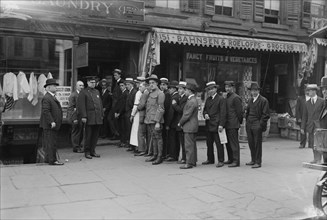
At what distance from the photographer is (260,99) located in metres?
9.02

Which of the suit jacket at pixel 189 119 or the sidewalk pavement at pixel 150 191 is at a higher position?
the suit jacket at pixel 189 119

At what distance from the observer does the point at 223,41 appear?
12688mm

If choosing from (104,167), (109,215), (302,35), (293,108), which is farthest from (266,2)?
(109,215)

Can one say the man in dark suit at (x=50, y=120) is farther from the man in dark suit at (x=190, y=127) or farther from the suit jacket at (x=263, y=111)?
the suit jacket at (x=263, y=111)

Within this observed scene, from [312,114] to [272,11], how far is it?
6127 mm

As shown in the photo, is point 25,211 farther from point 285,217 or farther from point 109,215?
point 285,217

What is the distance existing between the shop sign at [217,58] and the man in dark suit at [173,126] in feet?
13.6

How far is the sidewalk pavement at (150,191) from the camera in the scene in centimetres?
552

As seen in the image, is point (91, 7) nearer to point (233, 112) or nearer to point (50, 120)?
point (50, 120)

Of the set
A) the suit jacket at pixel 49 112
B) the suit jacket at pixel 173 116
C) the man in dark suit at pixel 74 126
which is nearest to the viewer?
the suit jacket at pixel 49 112

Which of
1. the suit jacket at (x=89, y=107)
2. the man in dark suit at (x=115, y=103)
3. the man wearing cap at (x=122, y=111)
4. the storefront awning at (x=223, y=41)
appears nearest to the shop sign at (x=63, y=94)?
the man in dark suit at (x=115, y=103)

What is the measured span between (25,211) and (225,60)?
34.0ft

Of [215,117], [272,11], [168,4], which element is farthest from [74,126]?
[272,11]

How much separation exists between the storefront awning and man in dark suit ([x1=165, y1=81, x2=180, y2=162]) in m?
2.87
